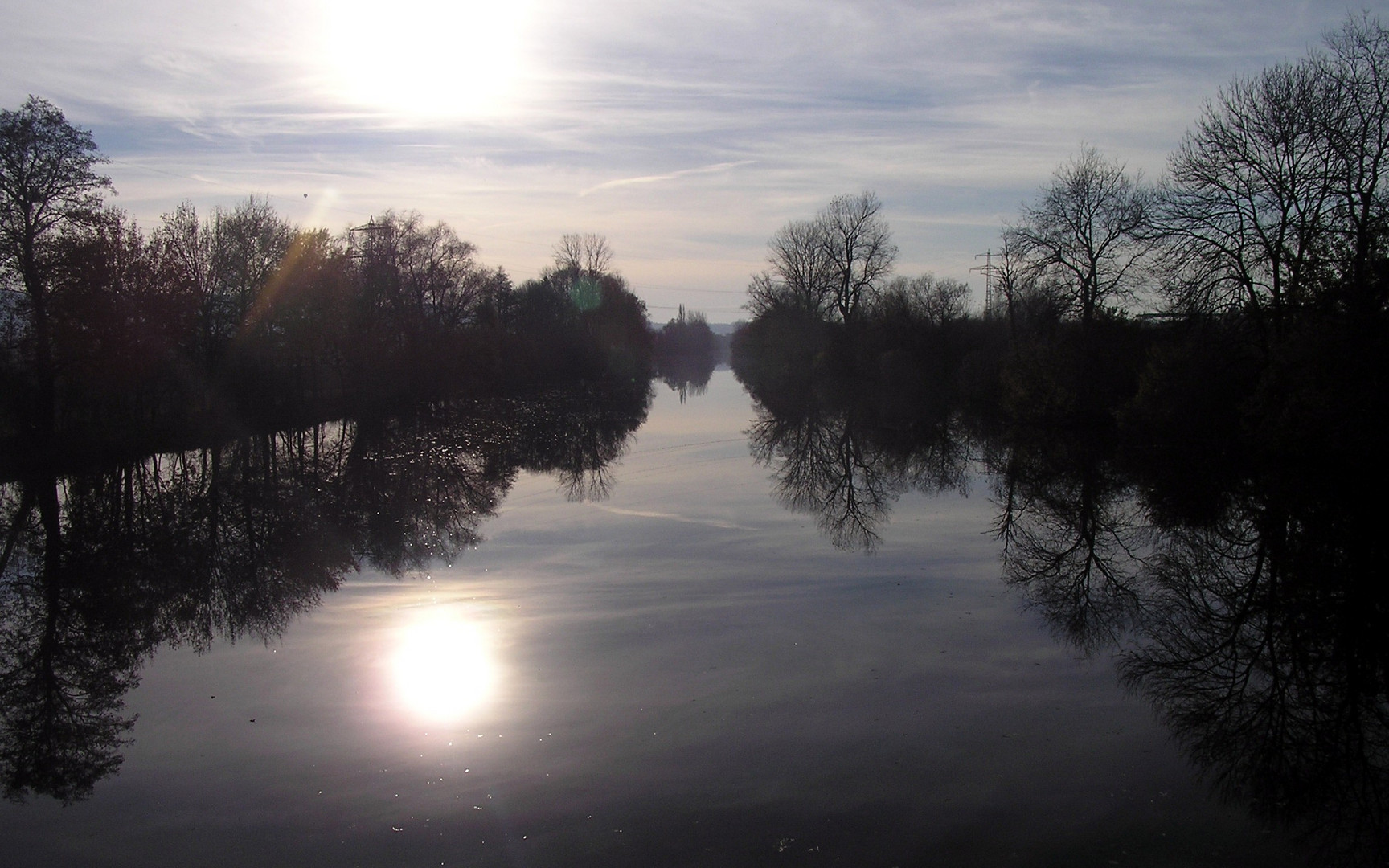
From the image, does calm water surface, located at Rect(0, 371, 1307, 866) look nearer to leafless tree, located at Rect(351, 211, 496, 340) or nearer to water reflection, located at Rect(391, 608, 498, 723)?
water reflection, located at Rect(391, 608, 498, 723)

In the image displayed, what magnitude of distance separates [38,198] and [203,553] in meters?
16.6

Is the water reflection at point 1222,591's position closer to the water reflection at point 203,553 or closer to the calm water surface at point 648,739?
the calm water surface at point 648,739

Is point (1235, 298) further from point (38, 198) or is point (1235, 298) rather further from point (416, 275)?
point (416, 275)

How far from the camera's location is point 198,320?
98.4 feet

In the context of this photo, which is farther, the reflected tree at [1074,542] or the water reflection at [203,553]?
the reflected tree at [1074,542]

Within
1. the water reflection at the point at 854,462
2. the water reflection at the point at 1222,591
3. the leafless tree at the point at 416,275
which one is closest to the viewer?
the water reflection at the point at 1222,591

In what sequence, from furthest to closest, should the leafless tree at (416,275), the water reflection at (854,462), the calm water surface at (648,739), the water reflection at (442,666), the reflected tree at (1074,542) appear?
the leafless tree at (416,275) → the water reflection at (854,462) → the reflected tree at (1074,542) → the water reflection at (442,666) → the calm water surface at (648,739)

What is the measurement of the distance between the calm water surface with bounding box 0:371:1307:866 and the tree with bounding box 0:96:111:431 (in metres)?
18.6

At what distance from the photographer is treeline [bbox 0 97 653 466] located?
2339 cm

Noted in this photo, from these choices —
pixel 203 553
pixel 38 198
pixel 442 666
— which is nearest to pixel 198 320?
pixel 38 198

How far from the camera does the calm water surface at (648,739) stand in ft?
16.1

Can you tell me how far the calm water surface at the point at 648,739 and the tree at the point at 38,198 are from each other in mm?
18625

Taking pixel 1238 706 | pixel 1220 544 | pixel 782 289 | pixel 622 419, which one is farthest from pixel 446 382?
pixel 1238 706

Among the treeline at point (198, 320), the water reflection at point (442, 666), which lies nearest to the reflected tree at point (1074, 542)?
the water reflection at point (442, 666)
